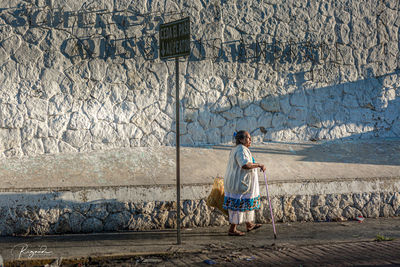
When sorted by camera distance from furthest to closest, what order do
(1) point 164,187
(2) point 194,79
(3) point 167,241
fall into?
1. (2) point 194,79
2. (1) point 164,187
3. (3) point 167,241

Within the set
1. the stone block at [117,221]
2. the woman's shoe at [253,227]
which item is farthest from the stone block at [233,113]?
the stone block at [117,221]

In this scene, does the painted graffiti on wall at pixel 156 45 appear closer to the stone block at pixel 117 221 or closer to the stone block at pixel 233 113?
the stone block at pixel 233 113

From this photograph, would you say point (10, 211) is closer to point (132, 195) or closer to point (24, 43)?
point (132, 195)

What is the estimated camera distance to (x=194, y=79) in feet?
27.9

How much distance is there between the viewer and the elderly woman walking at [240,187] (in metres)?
6.57

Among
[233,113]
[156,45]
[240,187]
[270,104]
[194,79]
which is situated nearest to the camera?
[240,187]

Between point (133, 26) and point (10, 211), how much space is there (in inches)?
149

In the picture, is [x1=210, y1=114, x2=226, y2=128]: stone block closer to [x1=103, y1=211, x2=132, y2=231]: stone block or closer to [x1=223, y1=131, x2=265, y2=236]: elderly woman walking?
[x1=223, y1=131, x2=265, y2=236]: elderly woman walking

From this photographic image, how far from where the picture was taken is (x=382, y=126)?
935 centimetres

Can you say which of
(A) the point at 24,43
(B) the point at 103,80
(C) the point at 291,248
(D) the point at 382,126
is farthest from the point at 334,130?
(A) the point at 24,43

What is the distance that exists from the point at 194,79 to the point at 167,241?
3.34m

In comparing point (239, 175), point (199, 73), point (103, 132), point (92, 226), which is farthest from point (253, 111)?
point (92, 226)

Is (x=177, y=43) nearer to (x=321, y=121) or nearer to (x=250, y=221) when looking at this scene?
(x=250, y=221)

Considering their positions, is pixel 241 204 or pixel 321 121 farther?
pixel 321 121
